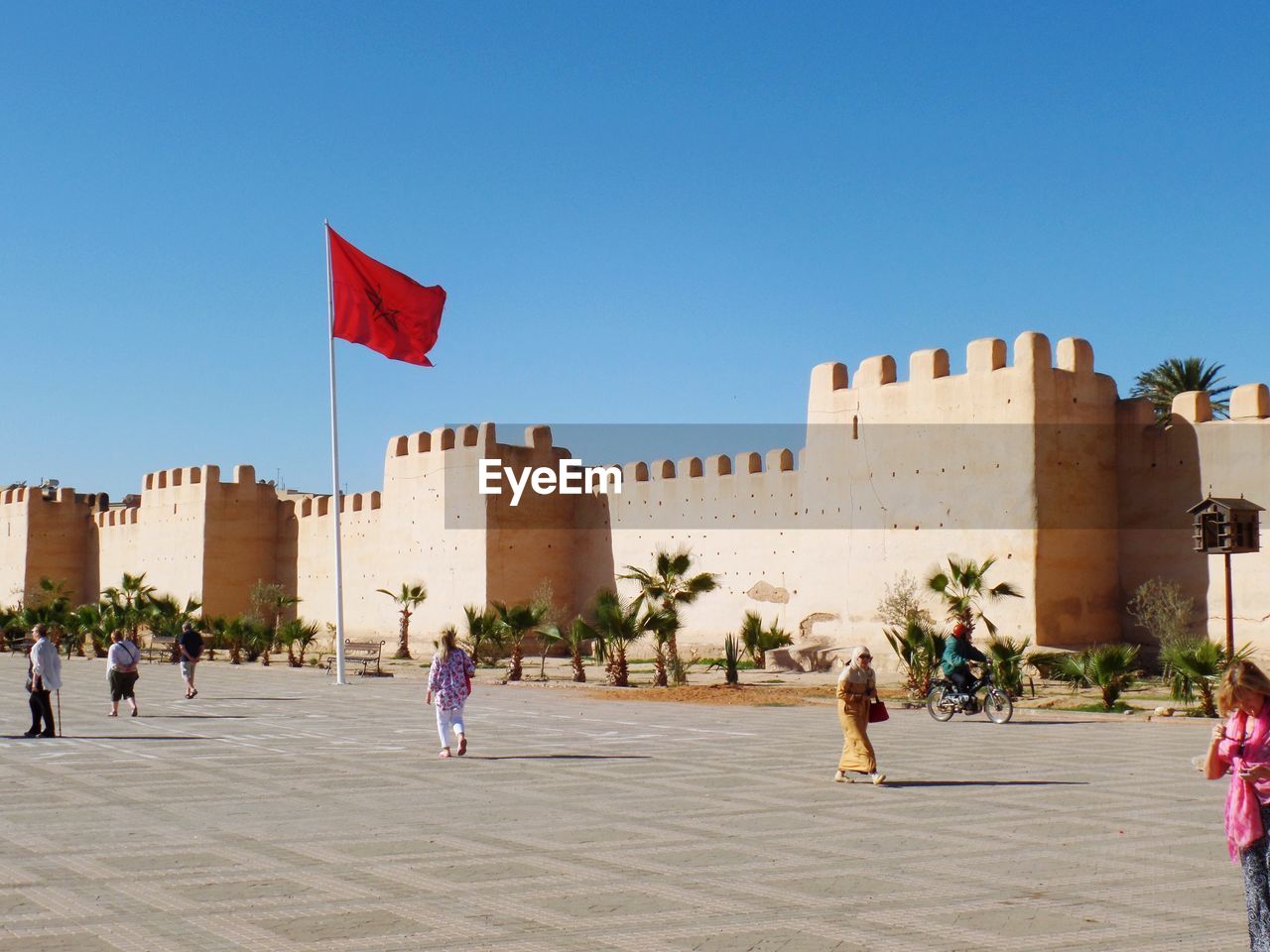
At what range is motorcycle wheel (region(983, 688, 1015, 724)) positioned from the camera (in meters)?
16.6

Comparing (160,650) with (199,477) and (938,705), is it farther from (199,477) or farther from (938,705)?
(938,705)

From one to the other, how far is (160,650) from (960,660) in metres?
26.4

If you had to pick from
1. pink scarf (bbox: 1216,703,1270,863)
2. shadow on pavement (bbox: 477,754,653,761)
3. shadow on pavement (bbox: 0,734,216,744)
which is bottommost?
shadow on pavement (bbox: 477,754,653,761)

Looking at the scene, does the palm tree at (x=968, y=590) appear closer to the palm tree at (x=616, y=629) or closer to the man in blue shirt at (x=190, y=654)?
the palm tree at (x=616, y=629)

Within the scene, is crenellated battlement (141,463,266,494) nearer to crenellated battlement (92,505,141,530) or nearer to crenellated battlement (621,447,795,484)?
crenellated battlement (92,505,141,530)

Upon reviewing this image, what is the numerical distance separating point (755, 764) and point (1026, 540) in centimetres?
1096

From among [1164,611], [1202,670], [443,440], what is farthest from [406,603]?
[1202,670]

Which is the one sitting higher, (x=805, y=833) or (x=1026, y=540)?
(x=1026, y=540)

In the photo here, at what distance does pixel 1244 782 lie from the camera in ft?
17.1

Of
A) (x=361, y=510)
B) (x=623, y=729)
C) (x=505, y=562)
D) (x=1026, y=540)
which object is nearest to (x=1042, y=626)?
(x=1026, y=540)

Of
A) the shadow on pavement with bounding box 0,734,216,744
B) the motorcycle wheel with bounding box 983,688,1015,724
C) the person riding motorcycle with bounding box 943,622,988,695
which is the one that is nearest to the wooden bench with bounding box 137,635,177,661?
the shadow on pavement with bounding box 0,734,216,744

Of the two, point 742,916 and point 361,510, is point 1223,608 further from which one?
point 361,510

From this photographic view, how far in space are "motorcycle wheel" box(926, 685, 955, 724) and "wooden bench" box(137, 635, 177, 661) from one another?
20.7 metres

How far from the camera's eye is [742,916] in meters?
6.09
